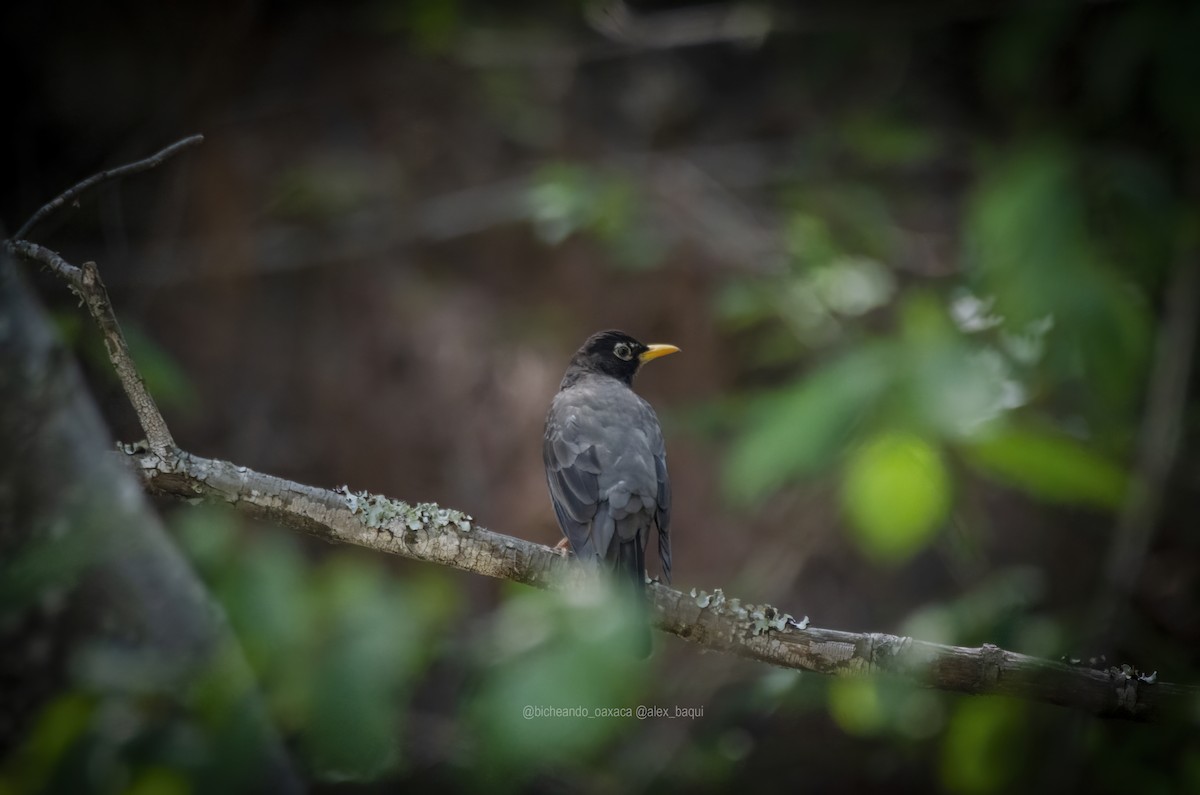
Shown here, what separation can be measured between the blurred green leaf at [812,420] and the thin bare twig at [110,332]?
187 centimetres

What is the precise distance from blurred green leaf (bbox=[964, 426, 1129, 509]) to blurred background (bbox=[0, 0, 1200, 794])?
13mm

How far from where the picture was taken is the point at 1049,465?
333 cm

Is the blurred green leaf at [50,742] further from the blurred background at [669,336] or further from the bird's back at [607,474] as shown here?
the bird's back at [607,474]

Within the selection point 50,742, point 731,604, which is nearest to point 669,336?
point 731,604

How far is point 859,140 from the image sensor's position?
661 centimetres

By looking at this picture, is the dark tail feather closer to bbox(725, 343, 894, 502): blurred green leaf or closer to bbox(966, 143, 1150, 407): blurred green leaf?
bbox(725, 343, 894, 502): blurred green leaf

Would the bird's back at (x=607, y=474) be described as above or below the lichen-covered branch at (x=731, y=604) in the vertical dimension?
above

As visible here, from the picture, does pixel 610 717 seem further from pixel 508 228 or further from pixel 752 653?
pixel 508 228

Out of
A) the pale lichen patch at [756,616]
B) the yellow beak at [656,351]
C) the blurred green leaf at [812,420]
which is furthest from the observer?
the yellow beak at [656,351]

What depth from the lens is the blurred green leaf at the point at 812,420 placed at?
10.6ft

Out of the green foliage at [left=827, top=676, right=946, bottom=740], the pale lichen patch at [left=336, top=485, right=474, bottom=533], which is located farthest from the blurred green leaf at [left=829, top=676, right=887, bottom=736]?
the pale lichen patch at [left=336, top=485, right=474, bottom=533]

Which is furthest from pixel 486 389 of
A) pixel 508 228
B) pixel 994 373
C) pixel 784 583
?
pixel 994 373

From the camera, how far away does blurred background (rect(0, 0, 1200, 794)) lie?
3.04m

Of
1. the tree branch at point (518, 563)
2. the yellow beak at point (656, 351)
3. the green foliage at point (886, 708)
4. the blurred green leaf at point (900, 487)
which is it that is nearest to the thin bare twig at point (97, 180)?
the tree branch at point (518, 563)
